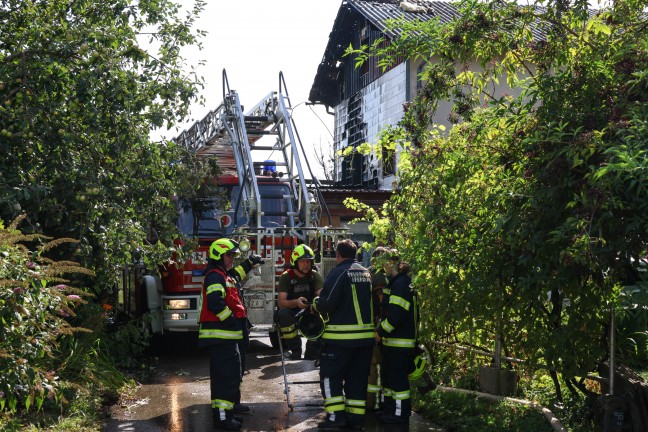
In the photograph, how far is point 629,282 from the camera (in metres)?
6.26

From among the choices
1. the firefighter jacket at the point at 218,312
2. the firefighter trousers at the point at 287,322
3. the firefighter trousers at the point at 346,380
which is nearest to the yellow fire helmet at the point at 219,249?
the firefighter jacket at the point at 218,312

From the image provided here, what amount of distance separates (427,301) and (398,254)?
604 mm

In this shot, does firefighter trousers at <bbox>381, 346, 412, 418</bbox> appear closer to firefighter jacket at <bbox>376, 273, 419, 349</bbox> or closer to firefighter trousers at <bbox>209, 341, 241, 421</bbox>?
firefighter jacket at <bbox>376, 273, 419, 349</bbox>

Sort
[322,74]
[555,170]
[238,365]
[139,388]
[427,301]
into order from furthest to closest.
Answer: [322,74] < [139,388] < [427,301] < [238,365] < [555,170]

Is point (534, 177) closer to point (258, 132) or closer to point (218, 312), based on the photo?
point (218, 312)

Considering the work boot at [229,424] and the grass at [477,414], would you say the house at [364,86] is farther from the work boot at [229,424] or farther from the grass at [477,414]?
the work boot at [229,424]

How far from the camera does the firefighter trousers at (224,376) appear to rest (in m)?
7.75

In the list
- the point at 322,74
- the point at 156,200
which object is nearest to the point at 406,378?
the point at 156,200

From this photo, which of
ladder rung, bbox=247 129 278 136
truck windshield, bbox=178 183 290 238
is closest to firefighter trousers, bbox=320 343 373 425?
truck windshield, bbox=178 183 290 238

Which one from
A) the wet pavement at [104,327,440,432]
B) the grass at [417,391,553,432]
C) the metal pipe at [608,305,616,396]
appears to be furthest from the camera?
the wet pavement at [104,327,440,432]

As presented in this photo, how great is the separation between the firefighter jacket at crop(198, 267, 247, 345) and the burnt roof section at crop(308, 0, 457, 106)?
56.0 feet

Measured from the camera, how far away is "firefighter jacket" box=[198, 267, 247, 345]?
7664 millimetres

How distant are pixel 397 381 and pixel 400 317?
2.15 feet

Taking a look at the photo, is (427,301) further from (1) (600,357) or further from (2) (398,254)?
(1) (600,357)
